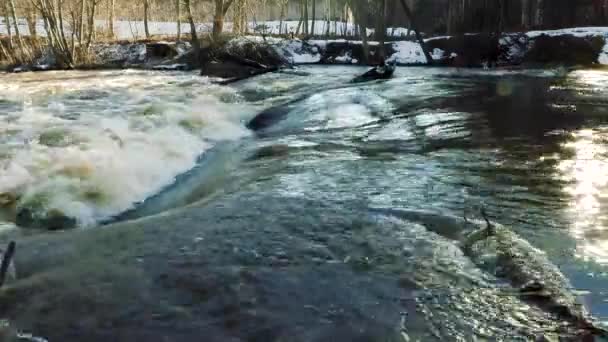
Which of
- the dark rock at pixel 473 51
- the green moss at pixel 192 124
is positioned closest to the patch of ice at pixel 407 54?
the dark rock at pixel 473 51

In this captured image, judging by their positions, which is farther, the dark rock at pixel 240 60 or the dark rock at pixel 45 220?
the dark rock at pixel 240 60

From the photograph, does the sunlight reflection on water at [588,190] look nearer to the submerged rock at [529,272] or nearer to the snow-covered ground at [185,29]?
the submerged rock at [529,272]

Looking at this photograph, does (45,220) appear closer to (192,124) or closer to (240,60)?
(192,124)

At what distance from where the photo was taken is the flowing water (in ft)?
10.8

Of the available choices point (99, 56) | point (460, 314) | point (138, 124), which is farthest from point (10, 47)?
point (460, 314)

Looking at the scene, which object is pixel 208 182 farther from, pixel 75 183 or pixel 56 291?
pixel 56 291

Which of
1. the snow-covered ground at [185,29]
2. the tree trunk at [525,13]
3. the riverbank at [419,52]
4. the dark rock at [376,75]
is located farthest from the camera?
the snow-covered ground at [185,29]

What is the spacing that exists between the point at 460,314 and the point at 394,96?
1117cm

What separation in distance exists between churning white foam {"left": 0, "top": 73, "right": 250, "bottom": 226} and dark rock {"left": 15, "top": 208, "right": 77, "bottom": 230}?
8 centimetres

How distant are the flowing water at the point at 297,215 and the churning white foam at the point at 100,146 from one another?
4 centimetres

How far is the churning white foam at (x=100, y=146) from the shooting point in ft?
21.4

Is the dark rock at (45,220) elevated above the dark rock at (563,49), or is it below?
below

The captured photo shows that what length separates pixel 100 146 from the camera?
8406 mm

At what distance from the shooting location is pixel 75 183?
266 inches
